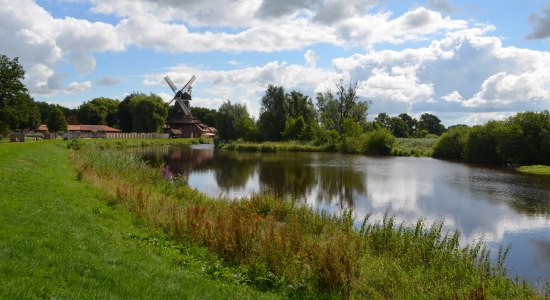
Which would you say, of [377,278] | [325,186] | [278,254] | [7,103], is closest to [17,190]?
[278,254]

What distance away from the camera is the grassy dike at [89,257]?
18.9ft

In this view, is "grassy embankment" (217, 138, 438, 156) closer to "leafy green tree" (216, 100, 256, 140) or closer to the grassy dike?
"leafy green tree" (216, 100, 256, 140)

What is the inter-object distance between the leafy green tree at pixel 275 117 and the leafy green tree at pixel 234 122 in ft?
8.91

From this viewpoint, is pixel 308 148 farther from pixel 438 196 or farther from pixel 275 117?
pixel 438 196

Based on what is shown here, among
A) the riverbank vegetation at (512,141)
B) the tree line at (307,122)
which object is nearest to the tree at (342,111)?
the tree line at (307,122)

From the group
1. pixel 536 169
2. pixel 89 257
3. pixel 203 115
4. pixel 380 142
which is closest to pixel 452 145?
pixel 380 142

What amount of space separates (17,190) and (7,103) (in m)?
38.0

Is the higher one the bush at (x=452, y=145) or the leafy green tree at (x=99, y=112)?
the leafy green tree at (x=99, y=112)

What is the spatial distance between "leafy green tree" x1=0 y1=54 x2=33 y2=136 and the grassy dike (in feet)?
119

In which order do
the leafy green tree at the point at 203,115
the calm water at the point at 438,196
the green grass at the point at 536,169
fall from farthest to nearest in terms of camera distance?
the leafy green tree at the point at 203,115
the green grass at the point at 536,169
the calm water at the point at 438,196

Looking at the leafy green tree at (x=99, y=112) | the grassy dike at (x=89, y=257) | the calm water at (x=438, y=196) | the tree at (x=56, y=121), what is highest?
the leafy green tree at (x=99, y=112)

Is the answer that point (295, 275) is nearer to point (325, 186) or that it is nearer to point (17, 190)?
point (17, 190)

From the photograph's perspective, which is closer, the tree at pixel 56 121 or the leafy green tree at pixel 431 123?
the tree at pixel 56 121

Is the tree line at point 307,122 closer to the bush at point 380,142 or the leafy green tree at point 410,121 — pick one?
the bush at point 380,142
